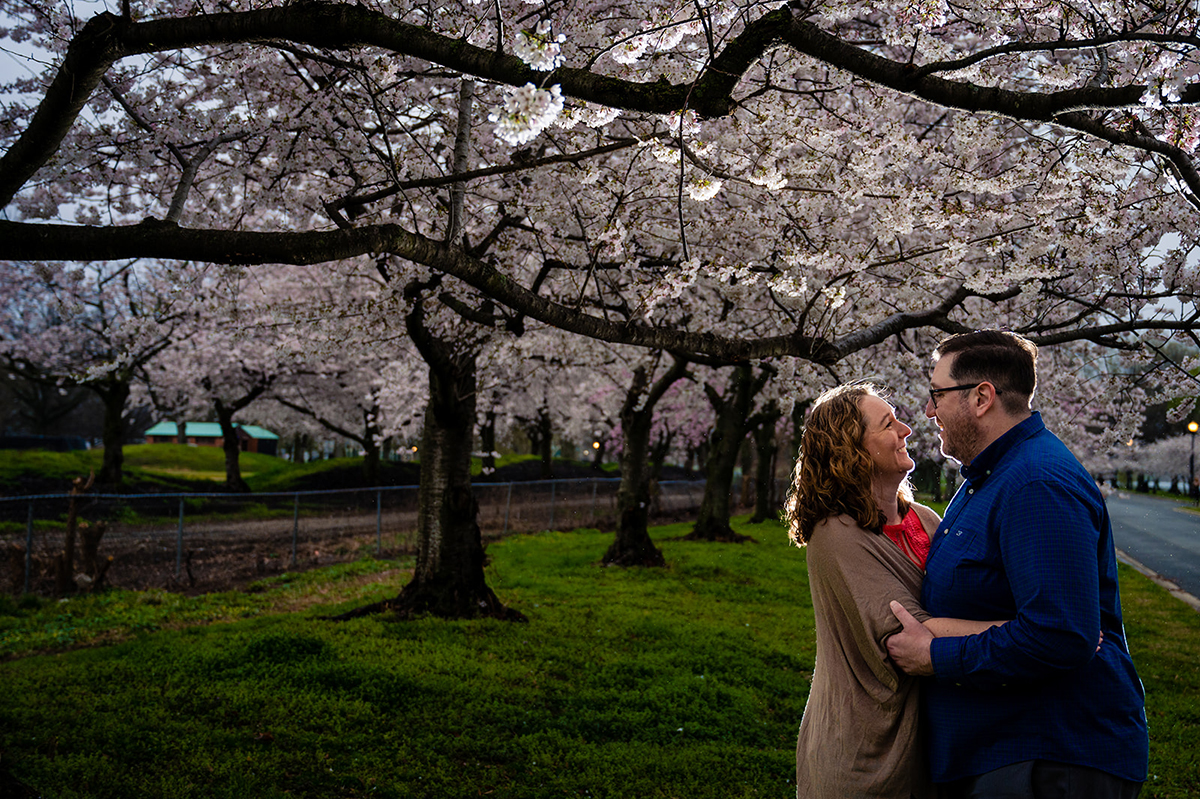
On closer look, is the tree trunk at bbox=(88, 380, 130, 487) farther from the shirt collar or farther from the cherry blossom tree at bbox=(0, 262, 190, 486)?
the shirt collar

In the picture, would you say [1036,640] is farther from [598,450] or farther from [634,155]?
[598,450]

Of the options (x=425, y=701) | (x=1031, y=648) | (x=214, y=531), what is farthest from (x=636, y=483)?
(x=1031, y=648)

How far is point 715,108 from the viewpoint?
3.43 metres

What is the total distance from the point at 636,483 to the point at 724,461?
17.3 feet

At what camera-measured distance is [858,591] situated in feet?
7.91

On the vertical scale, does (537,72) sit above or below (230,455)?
above

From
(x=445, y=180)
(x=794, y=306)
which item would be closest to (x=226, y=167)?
(x=445, y=180)

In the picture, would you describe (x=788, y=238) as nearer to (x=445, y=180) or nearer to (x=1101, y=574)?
(x=445, y=180)

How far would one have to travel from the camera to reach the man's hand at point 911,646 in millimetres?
2219

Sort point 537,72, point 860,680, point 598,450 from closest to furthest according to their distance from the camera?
point 860,680
point 537,72
point 598,450

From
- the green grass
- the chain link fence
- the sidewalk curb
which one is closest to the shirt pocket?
the chain link fence

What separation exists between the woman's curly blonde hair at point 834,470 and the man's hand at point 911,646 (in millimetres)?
359

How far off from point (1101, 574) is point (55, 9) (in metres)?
8.39

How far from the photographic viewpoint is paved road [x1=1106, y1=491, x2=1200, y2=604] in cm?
1720
